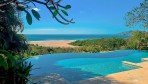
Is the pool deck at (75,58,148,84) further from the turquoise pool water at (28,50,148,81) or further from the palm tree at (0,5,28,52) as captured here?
the palm tree at (0,5,28,52)

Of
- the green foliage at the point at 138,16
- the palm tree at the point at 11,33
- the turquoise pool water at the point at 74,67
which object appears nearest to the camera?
the palm tree at the point at 11,33

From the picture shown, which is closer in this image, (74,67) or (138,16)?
(74,67)

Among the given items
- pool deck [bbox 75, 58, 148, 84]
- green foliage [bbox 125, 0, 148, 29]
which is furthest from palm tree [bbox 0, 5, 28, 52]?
green foliage [bbox 125, 0, 148, 29]

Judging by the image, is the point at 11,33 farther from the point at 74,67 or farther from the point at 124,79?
the point at 74,67

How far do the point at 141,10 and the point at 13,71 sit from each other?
1588cm

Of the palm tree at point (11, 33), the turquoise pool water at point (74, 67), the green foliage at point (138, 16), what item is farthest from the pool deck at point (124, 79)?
the green foliage at point (138, 16)

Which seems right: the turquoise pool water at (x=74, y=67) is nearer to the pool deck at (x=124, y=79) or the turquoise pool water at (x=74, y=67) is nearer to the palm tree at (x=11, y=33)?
the pool deck at (x=124, y=79)

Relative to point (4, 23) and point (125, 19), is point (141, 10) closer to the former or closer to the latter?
point (125, 19)

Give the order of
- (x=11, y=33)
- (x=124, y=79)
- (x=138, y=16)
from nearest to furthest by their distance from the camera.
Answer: (x=11, y=33)
(x=124, y=79)
(x=138, y=16)

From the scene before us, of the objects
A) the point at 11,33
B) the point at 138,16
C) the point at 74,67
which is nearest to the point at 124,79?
the point at 74,67

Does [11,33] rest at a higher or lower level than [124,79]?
higher

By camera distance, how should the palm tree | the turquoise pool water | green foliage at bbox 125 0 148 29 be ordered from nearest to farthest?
1. the palm tree
2. the turquoise pool water
3. green foliage at bbox 125 0 148 29

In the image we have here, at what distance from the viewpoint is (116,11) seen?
250 feet

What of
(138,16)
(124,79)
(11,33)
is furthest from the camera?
(138,16)
